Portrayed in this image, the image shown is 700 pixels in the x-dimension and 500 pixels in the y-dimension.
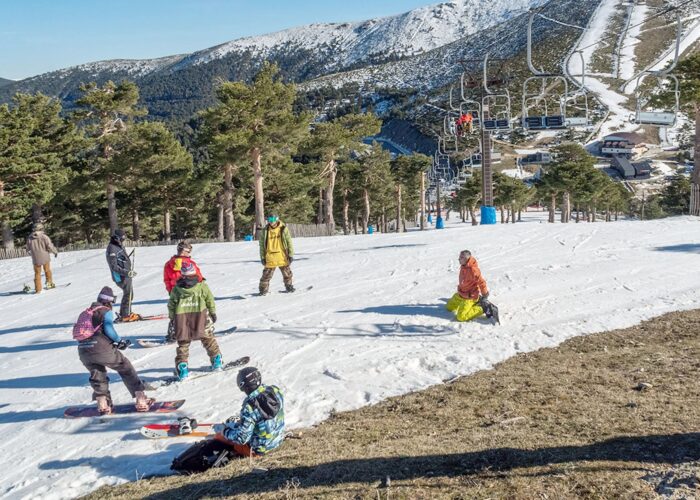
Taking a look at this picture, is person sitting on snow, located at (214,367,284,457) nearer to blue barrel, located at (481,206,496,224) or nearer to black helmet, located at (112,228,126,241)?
black helmet, located at (112,228,126,241)

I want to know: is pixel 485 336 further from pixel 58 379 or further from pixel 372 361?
pixel 58 379

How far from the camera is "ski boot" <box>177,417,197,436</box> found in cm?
637

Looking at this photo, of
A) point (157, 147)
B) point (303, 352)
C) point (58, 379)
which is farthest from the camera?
point (157, 147)

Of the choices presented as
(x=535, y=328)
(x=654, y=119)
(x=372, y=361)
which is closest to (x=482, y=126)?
(x=654, y=119)

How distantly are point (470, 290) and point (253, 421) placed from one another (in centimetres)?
607

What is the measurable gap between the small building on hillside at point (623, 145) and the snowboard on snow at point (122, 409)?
139m

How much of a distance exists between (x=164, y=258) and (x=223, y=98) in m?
15.3

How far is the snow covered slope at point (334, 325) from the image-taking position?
6718 millimetres

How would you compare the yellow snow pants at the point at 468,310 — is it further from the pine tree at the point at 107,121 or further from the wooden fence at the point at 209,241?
the pine tree at the point at 107,121

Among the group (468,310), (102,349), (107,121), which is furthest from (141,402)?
(107,121)

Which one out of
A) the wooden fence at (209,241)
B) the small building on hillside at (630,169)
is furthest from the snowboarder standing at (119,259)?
the small building on hillside at (630,169)

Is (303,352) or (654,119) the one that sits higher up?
(654,119)

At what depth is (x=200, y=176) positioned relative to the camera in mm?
38656

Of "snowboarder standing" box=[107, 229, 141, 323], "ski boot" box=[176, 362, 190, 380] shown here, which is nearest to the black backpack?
"ski boot" box=[176, 362, 190, 380]
